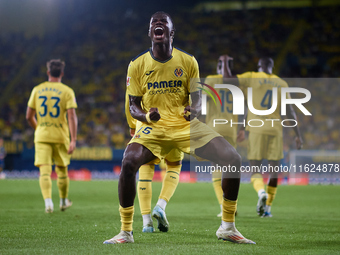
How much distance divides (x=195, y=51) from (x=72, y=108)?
2057 cm

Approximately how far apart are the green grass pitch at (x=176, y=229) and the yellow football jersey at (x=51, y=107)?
50.9 inches

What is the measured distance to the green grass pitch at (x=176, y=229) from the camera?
474cm

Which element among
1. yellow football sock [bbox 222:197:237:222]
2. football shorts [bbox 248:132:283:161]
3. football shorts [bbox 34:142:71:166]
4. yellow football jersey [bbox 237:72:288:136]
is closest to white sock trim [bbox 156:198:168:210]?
yellow football sock [bbox 222:197:237:222]

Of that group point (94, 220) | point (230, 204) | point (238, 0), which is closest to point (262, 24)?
point (238, 0)

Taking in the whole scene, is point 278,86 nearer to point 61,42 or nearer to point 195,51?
point 195,51

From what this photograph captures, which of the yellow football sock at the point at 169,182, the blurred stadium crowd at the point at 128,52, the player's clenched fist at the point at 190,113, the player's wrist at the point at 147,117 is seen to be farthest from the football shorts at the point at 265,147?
the blurred stadium crowd at the point at 128,52

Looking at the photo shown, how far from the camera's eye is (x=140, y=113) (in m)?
5.20

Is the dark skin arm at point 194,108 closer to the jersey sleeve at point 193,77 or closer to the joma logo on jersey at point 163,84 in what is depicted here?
the jersey sleeve at point 193,77

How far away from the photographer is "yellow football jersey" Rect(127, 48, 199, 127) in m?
5.27

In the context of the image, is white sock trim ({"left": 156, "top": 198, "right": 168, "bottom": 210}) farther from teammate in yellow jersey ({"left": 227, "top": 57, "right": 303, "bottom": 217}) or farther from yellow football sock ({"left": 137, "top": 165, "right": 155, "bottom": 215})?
teammate in yellow jersey ({"left": 227, "top": 57, "right": 303, "bottom": 217})

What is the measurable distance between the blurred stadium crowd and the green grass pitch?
1389 centimetres

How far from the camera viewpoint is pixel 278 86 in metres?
8.77

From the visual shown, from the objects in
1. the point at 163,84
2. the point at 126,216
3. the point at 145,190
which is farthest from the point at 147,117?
the point at 145,190

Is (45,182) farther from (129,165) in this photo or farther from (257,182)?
(129,165)
